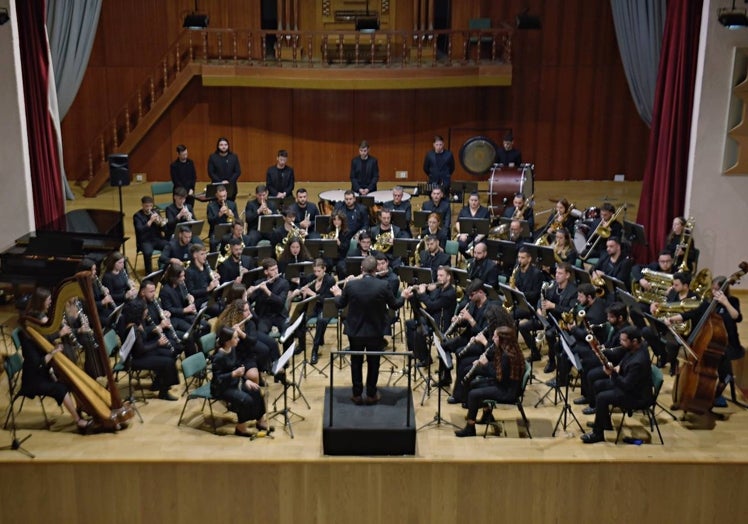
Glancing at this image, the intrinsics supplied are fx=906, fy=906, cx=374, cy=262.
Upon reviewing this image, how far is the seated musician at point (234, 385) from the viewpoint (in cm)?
752

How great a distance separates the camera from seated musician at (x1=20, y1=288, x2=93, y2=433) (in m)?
7.52

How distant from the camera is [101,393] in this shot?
782 cm

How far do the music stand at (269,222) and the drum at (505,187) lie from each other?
3226 millimetres

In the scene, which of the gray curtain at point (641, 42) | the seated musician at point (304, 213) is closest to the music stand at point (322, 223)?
the seated musician at point (304, 213)

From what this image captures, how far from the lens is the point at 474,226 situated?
10750 millimetres

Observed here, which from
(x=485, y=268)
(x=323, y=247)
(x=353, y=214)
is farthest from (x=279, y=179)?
(x=485, y=268)

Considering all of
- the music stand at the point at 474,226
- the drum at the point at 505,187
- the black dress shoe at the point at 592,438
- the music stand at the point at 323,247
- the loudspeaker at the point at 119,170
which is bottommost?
the black dress shoe at the point at 592,438

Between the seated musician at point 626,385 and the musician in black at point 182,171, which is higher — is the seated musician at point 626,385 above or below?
below

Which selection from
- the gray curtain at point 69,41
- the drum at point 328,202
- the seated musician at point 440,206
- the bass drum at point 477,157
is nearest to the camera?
the seated musician at point 440,206

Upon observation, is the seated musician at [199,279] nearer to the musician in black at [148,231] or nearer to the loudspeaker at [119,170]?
the musician in black at [148,231]

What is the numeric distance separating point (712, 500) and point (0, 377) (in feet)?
21.9

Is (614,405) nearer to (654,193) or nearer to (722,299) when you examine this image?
(722,299)

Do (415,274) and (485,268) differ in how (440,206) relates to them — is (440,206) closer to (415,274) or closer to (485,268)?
(485,268)

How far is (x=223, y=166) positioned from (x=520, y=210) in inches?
170
